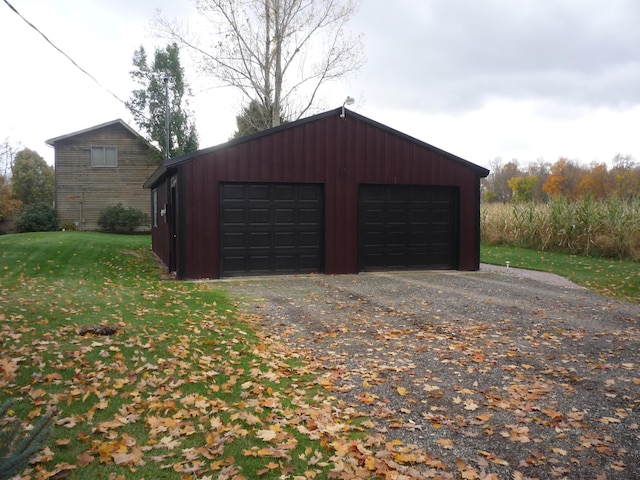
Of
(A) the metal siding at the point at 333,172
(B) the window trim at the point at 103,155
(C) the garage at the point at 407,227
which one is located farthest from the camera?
(B) the window trim at the point at 103,155

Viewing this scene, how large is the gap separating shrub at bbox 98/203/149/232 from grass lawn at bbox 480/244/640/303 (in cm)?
1874

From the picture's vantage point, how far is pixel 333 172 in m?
12.9

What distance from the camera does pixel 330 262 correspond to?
13.0 meters

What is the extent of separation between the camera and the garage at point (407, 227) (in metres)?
13.4

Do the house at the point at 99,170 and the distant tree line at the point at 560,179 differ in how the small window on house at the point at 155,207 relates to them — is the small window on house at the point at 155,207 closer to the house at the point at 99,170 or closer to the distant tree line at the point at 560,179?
the house at the point at 99,170

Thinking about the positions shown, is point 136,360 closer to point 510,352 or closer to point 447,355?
point 447,355

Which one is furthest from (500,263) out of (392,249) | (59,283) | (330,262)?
(59,283)

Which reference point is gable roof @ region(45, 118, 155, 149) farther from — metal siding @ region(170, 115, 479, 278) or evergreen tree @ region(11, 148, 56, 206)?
metal siding @ region(170, 115, 479, 278)

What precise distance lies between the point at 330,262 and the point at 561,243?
1097cm

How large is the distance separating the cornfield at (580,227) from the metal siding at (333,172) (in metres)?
6.69

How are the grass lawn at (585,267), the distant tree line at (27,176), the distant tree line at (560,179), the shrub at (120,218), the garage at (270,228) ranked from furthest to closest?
1. the distant tree line at (560,179)
2. the distant tree line at (27,176)
3. the shrub at (120,218)
4. the garage at (270,228)
5. the grass lawn at (585,267)

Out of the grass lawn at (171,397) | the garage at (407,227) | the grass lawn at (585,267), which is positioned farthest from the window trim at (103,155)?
the grass lawn at (171,397)

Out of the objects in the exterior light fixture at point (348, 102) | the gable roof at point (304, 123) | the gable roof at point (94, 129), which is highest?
the gable roof at point (94, 129)

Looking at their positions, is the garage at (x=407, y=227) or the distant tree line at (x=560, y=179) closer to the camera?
the garage at (x=407, y=227)
